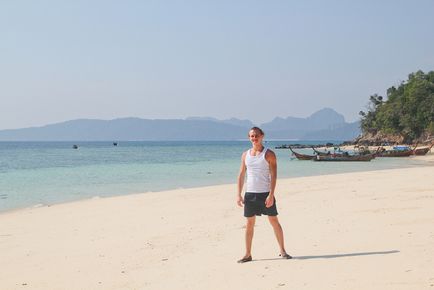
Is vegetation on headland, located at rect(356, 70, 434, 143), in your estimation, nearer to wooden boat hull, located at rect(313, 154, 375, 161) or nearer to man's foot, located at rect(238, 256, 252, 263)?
wooden boat hull, located at rect(313, 154, 375, 161)

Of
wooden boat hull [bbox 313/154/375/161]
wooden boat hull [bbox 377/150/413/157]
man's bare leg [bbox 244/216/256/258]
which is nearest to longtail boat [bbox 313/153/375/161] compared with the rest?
wooden boat hull [bbox 313/154/375/161]

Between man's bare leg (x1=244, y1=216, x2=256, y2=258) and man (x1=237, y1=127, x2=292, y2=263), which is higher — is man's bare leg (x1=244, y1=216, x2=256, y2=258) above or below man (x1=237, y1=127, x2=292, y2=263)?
below

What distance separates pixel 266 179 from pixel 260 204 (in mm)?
350

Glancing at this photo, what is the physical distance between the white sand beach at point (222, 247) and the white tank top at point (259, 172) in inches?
40.6

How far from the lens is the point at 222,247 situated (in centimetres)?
816

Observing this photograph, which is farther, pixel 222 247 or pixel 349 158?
Answer: pixel 349 158

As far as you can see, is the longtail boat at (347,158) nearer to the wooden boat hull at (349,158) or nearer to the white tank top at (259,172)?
the wooden boat hull at (349,158)

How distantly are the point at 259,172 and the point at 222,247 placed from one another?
1913mm

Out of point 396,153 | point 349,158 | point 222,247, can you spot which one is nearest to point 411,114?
point 396,153

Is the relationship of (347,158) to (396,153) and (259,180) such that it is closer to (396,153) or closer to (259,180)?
(396,153)

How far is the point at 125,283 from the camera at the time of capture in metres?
6.43

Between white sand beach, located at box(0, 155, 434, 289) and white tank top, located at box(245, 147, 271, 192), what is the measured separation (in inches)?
40.6

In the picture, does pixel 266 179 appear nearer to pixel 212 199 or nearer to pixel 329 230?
pixel 329 230

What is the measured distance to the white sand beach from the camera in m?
6.10
